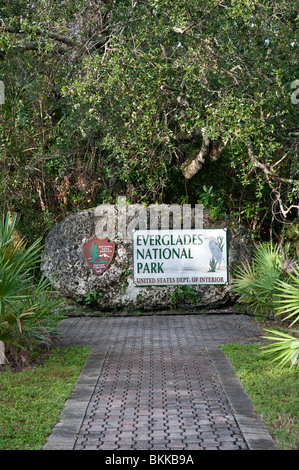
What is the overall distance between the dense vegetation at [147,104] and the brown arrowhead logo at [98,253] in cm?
151

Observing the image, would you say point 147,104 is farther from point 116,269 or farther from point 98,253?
point 116,269

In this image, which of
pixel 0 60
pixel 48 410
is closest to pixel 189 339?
pixel 48 410

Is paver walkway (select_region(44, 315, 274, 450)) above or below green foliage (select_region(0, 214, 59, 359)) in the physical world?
below

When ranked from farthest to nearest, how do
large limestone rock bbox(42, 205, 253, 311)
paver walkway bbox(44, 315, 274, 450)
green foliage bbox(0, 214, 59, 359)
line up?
large limestone rock bbox(42, 205, 253, 311), green foliage bbox(0, 214, 59, 359), paver walkway bbox(44, 315, 274, 450)

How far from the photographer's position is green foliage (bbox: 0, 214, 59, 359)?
24.1 feet

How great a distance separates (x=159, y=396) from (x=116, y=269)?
19.7ft

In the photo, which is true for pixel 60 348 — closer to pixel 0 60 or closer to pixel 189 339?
pixel 189 339

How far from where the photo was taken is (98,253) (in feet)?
39.6

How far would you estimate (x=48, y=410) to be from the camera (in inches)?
227

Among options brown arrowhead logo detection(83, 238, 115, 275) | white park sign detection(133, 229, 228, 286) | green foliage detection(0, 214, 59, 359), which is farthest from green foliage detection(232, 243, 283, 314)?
green foliage detection(0, 214, 59, 359)

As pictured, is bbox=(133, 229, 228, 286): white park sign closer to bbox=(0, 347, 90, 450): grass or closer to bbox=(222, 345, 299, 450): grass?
bbox=(222, 345, 299, 450): grass

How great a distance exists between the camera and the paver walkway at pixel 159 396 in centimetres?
495

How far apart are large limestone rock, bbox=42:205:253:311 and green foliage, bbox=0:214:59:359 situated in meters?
3.84

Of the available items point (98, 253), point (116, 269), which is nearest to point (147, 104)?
point (98, 253)
